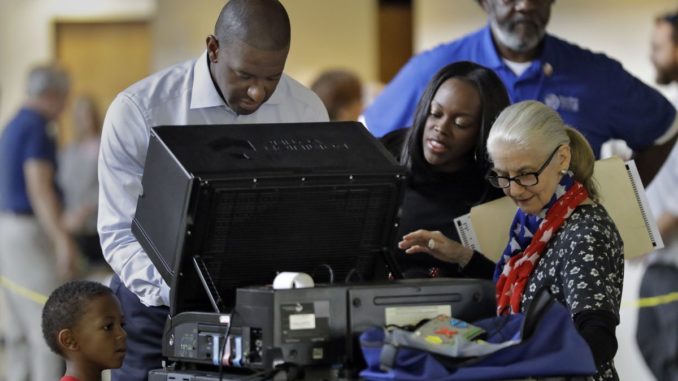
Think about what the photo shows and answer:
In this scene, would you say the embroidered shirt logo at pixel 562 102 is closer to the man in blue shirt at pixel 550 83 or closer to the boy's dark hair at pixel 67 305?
the man in blue shirt at pixel 550 83

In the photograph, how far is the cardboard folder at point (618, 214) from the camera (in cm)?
305

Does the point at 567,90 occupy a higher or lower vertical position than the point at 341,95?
lower

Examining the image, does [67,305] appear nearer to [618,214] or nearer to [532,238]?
[532,238]

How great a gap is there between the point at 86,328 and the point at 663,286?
131 inches

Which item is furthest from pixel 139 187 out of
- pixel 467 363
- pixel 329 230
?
pixel 467 363

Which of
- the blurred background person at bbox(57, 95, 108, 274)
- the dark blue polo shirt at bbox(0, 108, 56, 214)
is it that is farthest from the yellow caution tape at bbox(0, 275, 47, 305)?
the blurred background person at bbox(57, 95, 108, 274)

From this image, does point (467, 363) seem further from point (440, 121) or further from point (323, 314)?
point (440, 121)

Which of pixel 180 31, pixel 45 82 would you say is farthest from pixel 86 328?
pixel 180 31

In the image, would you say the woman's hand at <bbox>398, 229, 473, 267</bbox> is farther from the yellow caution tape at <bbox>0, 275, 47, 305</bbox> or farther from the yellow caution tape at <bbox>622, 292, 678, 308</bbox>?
the yellow caution tape at <bbox>0, 275, 47, 305</bbox>

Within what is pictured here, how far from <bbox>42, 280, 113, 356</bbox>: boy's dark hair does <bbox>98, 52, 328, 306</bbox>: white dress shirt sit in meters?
0.17

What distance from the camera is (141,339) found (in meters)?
2.97

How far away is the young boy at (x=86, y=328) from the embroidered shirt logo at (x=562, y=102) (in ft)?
5.82

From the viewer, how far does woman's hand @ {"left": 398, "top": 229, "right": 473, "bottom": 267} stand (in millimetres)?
2852

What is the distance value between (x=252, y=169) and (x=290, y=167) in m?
0.07
